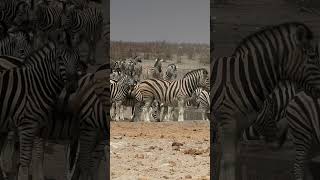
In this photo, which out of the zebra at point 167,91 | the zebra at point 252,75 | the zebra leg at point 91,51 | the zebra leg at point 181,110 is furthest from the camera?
the zebra at point 167,91

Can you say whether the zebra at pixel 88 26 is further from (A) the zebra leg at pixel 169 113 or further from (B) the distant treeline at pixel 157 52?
(B) the distant treeline at pixel 157 52

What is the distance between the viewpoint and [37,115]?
20.6ft

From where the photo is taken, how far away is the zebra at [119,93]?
19188 millimetres

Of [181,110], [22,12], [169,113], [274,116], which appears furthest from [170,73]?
[274,116]

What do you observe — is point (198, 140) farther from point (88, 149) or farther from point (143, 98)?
point (88, 149)

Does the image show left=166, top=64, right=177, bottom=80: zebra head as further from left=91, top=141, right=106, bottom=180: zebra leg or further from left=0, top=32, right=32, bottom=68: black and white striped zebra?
left=91, top=141, right=106, bottom=180: zebra leg

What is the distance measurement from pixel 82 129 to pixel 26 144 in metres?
0.61

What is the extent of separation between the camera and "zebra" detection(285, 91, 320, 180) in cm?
481

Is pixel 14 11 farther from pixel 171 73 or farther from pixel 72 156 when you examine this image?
pixel 171 73

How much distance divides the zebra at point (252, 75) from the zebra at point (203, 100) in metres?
13.1

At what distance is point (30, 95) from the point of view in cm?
629

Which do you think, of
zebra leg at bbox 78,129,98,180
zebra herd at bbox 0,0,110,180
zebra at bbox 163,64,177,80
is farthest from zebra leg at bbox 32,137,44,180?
zebra at bbox 163,64,177,80

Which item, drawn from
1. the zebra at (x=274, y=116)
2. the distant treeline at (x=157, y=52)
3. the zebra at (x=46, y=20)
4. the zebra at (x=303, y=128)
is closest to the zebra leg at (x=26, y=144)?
the zebra at (x=46, y=20)

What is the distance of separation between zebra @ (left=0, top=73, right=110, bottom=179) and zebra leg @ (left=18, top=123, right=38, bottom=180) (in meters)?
0.07
